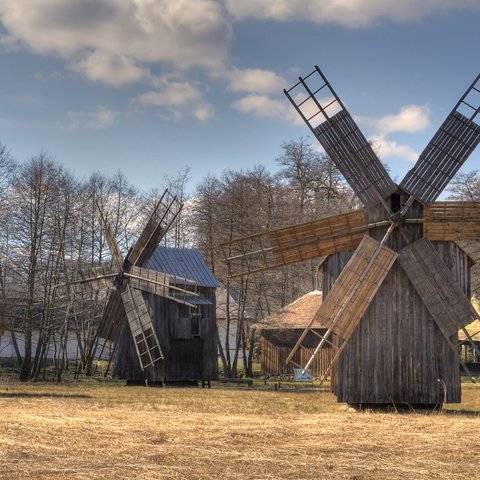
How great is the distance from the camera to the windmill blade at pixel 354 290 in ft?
70.8

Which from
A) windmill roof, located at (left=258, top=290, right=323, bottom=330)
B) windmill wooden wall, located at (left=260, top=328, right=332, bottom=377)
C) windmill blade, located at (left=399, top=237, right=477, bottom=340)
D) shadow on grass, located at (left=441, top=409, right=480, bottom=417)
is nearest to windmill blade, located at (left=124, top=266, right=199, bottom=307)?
windmill roof, located at (left=258, top=290, right=323, bottom=330)

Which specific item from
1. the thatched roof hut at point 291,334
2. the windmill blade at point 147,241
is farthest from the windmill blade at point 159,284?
Answer: the thatched roof hut at point 291,334

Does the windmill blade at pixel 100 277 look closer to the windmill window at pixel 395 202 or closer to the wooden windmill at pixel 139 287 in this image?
the wooden windmill at pixel 139 287

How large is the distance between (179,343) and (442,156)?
63.9ft

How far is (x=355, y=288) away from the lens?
70.7 feet

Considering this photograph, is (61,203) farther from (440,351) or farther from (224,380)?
(440,351)

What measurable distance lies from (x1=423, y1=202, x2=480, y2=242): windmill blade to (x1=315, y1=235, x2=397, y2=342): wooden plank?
1302 mm

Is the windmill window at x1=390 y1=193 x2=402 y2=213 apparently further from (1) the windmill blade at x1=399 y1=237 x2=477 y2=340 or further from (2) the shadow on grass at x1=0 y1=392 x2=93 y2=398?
(2) the shadow on grass at x1=0 y1=392 x2=93 y2=398

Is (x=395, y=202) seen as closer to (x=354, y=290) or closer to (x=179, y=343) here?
(x=354, y=290)

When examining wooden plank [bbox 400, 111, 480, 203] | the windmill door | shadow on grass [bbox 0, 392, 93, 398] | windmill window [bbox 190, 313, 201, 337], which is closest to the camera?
wooden plank [bbox 400, 111, 480, 203]

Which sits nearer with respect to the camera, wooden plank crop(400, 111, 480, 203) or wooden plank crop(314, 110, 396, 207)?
wooden plank crop(400, 111, 480, 203)

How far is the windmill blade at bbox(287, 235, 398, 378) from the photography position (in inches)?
850

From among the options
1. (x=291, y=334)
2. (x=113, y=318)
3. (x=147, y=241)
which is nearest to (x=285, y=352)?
(x=291, y=334)

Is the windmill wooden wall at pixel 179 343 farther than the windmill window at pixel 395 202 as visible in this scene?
Yes
